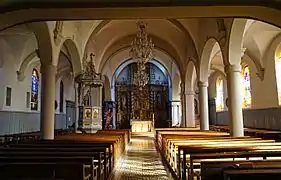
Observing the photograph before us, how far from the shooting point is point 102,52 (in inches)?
830

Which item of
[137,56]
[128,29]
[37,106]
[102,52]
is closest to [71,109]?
[37,106]

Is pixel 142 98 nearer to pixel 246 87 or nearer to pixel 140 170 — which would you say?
pixel 246 87

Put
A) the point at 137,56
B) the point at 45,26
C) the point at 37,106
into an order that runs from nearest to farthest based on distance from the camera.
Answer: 1. the point at 45,26
2. the point at 137,56
3. the point at 37,106

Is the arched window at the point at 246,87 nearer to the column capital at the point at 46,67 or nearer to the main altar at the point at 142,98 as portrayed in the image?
the main altar at the point at 142,98

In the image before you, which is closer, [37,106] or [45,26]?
[45,26]

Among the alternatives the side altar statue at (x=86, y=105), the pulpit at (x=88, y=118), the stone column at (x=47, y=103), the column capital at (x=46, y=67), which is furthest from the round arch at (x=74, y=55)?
the stone column at (x=47, y=103)

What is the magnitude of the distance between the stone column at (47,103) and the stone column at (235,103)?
6969 mm

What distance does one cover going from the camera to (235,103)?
1028 cm

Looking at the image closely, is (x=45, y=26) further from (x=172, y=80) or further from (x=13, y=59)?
(x=172, y=80)

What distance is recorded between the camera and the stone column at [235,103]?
10.2m

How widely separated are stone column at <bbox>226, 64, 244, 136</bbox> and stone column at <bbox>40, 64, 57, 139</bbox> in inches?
274

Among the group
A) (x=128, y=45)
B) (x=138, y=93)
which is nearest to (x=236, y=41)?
(x=128, y=45)

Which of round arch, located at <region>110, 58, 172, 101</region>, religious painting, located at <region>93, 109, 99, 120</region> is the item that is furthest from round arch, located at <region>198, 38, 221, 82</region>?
round arch, located at <region>110, 58, 172, 101</region>

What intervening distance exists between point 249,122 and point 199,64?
631 cm
